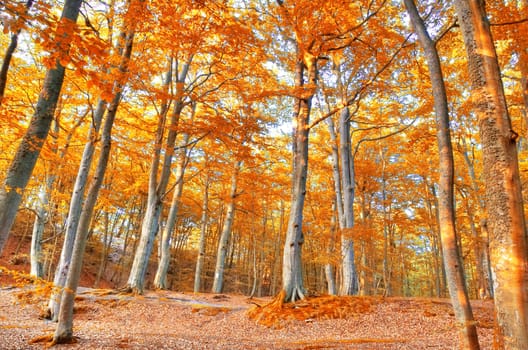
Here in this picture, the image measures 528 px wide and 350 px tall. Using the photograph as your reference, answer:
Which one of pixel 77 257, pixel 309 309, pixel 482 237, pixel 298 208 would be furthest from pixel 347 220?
pixel 77 257

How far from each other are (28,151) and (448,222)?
4.62m

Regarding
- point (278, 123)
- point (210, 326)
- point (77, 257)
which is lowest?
point (210, 326)

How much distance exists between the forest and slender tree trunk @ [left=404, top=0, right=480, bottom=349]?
0.02 m

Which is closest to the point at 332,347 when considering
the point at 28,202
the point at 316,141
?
the point at 316,141

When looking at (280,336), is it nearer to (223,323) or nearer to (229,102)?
(223,323)

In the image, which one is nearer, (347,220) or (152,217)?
(152,217)

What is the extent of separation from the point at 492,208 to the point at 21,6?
456 centimetres

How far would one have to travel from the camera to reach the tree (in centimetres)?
252

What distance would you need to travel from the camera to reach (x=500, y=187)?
9.13 feet

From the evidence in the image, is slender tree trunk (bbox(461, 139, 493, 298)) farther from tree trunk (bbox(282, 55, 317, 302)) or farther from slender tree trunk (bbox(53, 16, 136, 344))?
slender tree trunk (bbox(53, 16, 136, 344))

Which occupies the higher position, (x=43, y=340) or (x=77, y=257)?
(x=77, y=257)

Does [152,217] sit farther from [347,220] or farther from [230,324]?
[347,220]

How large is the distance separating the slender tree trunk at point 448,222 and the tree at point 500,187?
560 mm

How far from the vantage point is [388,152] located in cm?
1497
